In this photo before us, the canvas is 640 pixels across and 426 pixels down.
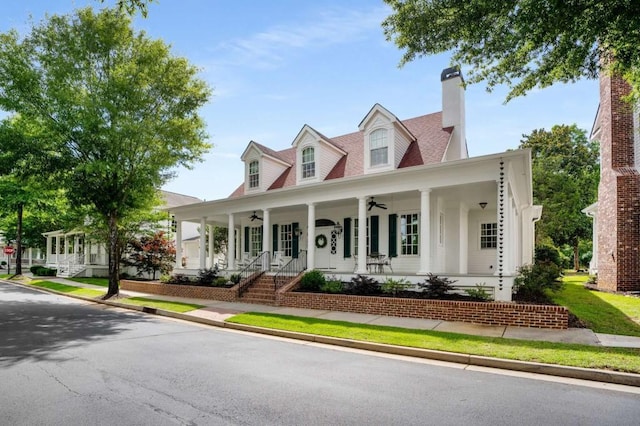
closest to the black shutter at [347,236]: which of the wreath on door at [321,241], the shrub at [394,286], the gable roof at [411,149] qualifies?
the wreath on door at [321,241]

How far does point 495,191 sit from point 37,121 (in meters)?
17.4

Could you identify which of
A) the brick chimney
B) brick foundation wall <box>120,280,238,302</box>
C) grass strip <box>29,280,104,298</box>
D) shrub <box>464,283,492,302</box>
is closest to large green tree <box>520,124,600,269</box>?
the brick chimney

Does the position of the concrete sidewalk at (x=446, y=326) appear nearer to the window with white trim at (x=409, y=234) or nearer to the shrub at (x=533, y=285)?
the shrub at (x=533, y=285)

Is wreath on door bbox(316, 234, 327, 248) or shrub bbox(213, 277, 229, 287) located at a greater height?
wreath on door bbox(316, 234, 327, 248)

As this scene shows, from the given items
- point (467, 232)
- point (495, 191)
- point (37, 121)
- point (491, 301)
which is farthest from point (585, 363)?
point (37, 121)

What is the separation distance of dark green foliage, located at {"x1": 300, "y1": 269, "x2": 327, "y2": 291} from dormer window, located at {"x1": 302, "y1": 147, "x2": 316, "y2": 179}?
5.29m

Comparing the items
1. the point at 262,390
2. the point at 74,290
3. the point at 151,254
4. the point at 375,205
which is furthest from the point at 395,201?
the point at 151,254

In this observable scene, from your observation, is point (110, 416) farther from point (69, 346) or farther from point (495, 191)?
point (495, 191)

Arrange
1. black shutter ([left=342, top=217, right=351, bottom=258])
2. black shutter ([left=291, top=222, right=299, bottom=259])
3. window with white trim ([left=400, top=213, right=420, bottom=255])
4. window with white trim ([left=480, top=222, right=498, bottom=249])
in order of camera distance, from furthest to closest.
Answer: black shutter ([left=291, top=222, right=299, bottom=259])
black shutter ([left=342, top=217, right=351, bottom=258])
window with white trim ([left=480, top=222, right=498, bottom=249])
window with white trim ([left=400, top=213, right=420, bottom=255])

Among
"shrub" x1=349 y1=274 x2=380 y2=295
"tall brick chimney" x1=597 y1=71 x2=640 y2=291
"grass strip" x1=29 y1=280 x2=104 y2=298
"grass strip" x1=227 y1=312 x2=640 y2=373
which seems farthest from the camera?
"grass strip" x1=29 y1=280 x2=104 y2=298

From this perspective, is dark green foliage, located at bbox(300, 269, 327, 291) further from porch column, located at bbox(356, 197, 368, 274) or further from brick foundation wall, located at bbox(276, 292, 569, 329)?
porch column, located at bbox(356, 197, 368, 274)

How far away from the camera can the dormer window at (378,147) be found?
15836 millimetres

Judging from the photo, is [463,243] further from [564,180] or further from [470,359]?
[564,180]

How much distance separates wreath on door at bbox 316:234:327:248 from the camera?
1808cm
